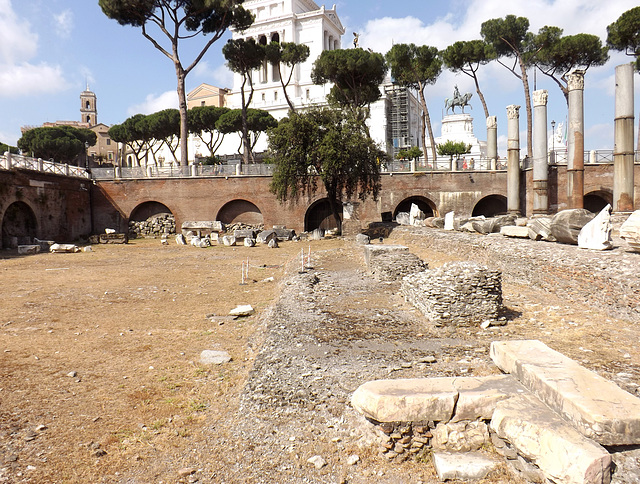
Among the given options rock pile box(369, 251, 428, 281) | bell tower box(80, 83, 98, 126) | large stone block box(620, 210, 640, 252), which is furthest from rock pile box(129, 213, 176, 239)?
bell tower box(80, 83, 98, 126)

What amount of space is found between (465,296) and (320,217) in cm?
2106

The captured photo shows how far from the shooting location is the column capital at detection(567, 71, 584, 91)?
19.2 meters

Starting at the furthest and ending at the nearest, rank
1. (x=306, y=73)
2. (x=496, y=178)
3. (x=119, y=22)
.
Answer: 1. (x=306, y=73)
2. (x=119, y=22)
3. (x=496, y=178)

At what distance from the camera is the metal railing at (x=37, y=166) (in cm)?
1998

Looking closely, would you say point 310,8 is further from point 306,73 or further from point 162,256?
point 162,256

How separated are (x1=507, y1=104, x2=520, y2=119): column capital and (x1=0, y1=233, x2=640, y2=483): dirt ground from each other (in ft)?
55.5

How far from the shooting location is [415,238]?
640 inches

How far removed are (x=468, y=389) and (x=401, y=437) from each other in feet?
2.29

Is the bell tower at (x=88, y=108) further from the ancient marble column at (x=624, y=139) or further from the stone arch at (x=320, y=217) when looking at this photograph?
the ancient marble column at (x=624, y=139)

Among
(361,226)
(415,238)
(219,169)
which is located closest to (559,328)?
(415,238)

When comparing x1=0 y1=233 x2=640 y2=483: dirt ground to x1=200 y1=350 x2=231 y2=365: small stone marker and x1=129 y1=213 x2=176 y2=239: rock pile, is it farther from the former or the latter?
x1=129 y1=213 x2=176 y2=239: rock pile

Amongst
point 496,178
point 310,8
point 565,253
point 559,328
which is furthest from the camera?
point 310,8

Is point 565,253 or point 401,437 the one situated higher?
point 565,253

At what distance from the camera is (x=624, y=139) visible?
623 inches
